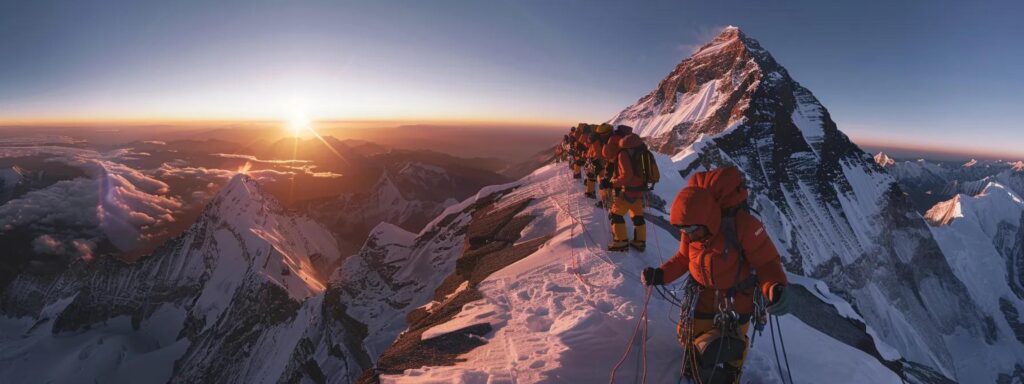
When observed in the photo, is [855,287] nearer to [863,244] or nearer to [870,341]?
[863,244]

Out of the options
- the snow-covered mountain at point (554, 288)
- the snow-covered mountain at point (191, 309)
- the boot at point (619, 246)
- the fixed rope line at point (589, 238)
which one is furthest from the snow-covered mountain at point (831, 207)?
the snow-covered mountain at point (191, 309)

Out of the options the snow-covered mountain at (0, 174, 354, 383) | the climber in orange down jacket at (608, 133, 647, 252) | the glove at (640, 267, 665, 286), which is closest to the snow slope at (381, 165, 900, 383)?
the climber in orange down jacket at (608, 133, 647, 252)

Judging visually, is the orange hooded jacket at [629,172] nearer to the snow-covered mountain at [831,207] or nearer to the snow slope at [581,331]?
the snow slope at [581,331]

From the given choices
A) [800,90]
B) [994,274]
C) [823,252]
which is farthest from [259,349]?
[994,274]

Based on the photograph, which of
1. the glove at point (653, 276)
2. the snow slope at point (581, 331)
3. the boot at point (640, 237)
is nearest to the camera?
the glove at point (653, 276)

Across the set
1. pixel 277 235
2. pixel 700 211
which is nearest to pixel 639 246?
pixel 700 211
